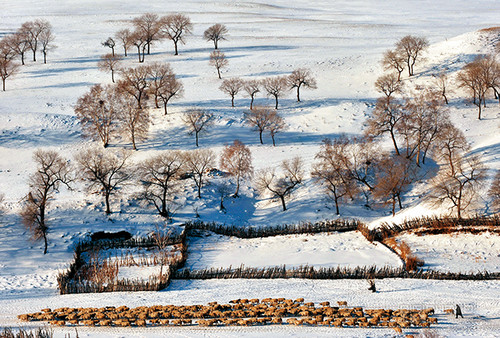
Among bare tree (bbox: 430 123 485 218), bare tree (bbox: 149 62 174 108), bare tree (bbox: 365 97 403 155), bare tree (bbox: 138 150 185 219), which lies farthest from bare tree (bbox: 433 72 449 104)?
bare tree (bbox: 138 150 185 219)

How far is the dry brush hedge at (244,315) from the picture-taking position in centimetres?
1839

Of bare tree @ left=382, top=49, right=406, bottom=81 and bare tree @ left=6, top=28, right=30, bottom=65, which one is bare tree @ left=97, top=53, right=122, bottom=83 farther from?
bare tree @ left=382, top=49, right=406, bottom=81

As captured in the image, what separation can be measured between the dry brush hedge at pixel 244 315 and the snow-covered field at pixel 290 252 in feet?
24.7

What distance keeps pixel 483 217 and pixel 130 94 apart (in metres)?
42.6

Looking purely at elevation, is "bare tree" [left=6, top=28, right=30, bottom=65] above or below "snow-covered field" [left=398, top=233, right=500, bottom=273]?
above

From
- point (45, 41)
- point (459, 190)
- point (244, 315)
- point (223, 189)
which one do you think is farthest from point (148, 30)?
point (244, 315)

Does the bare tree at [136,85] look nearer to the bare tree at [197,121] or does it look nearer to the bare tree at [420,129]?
the bare tree at [197,121]

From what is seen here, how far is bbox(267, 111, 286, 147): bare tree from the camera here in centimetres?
5575

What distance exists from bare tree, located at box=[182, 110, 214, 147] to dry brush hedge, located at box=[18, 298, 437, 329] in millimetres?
36180

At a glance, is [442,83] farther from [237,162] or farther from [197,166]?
[197,166]

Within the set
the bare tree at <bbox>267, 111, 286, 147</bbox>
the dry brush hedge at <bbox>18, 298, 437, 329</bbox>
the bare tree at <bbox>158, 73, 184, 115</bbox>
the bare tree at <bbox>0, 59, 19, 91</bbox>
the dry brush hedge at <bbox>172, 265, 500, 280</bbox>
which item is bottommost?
the dry brush hedge at <bbox>172, 265, 500, 280</bbox>

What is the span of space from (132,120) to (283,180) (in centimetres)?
1977

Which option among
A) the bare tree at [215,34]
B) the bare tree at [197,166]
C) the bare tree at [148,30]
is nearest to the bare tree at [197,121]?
the bare tree at [197,166]

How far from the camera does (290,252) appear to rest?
3039 cm
